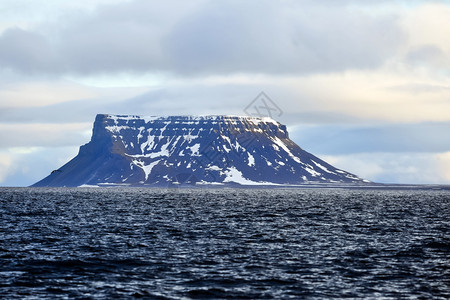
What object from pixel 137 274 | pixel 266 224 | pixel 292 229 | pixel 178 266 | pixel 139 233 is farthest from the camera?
pixel 266 224

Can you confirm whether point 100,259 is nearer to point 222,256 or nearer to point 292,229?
point 222,256

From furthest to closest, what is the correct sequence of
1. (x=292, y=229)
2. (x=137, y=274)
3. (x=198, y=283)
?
(x=292, y=229) → (x=137, y=274) → (x=198, y=283)

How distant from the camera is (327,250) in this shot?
217 feet

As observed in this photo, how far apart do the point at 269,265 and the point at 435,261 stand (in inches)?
581

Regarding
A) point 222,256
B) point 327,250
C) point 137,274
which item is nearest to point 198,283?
point 137,274

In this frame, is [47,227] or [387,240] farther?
[47,227]

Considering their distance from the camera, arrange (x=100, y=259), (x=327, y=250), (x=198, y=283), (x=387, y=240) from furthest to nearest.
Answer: (x=387, y=240) → (x=327, y=250) → (x=100, y=259) → (x=198, y=283)

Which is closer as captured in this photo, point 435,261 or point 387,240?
point 435,261

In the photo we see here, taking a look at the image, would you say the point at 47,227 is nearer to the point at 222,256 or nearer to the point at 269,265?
the point at 222,256

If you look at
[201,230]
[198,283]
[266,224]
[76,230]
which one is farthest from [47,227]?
[198,283]

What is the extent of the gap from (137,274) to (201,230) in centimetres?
3858

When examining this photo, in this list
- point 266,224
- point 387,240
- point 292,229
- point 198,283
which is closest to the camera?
point 198,283

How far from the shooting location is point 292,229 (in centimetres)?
9212

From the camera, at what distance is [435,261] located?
2297 inches
